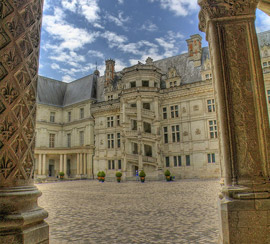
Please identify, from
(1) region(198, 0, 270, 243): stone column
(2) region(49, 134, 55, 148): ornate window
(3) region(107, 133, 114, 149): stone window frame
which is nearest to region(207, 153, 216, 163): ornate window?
(3) region(107, 133, 114, 149): stone window frame

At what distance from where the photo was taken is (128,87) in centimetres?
3288

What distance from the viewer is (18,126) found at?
3.17m

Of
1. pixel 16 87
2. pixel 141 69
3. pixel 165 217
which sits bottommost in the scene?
pixel 165 217

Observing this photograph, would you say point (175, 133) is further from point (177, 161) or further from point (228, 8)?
point (228, 8)

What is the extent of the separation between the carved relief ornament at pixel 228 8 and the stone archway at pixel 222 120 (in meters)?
0.02

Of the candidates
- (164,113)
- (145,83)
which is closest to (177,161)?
(164,113)

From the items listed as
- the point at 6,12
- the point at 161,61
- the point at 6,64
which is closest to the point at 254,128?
the point at 6,64

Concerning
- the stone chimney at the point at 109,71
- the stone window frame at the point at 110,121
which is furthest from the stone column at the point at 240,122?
the stone chimney at the point at 109,71

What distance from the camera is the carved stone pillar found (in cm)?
297

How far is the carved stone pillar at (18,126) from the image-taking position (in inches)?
117

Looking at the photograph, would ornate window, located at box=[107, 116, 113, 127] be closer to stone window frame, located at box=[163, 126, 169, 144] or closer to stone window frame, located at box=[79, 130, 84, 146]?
stone window frame, located at box=[79, 130, 84, 146]

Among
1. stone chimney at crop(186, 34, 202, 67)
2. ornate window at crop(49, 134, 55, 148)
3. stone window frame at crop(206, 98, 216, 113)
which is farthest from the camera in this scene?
ornate window at crop(49, 134, 55, 148)

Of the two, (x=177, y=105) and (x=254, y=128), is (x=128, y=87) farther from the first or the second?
(x=254, y=128)

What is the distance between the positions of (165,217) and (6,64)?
5.41 metres
